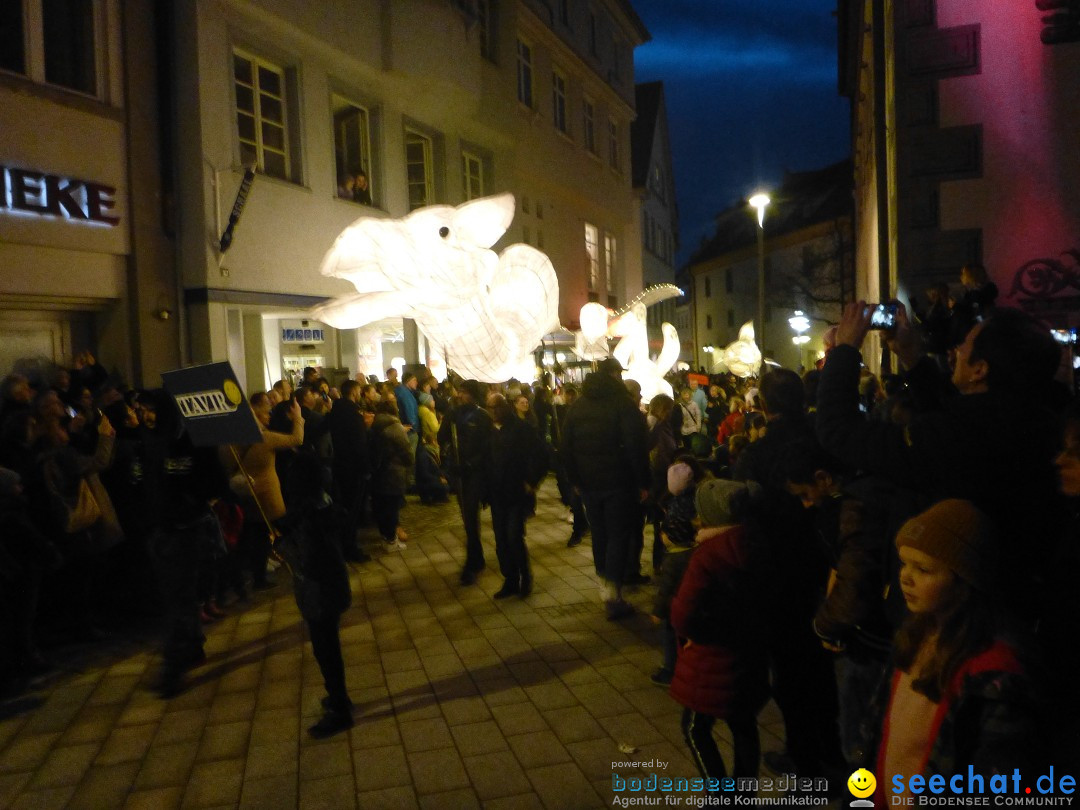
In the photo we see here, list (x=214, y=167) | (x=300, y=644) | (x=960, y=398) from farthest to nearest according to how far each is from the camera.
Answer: (x=214, y=167) → (x=300, y=644) → (x=960, y=398)

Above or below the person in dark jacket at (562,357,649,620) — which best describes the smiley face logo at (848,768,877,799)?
below

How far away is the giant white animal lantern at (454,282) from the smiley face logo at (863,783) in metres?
6.25

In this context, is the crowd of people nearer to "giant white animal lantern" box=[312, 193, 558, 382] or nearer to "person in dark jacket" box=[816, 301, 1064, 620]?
"person in dark jacket" box=[816, 301, 1064, 620]

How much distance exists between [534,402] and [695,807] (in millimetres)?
10541

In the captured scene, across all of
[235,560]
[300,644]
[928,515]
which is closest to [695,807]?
[928,515]

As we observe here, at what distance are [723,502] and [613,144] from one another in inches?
1112

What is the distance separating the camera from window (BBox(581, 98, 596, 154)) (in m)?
27.2

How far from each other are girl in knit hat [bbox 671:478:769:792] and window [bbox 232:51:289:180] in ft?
36.2

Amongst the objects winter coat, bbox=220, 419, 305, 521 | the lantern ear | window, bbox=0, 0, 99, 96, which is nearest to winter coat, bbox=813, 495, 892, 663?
winter coat, bbox=220, 419, 305, 521

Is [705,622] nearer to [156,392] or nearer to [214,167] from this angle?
[156,392]

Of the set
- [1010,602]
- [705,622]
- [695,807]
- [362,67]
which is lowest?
[695,807]

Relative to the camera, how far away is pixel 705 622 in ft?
11.2

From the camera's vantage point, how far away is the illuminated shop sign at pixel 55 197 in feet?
31.1

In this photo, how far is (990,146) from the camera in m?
8.19
